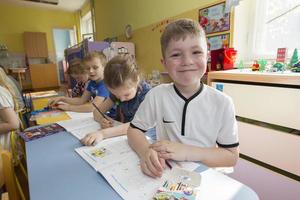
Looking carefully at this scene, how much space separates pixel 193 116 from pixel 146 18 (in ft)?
7.06

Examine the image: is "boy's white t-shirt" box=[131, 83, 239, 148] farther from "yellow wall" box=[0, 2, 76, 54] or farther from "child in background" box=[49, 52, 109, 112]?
"yellow wall" box=[0, 2, 76, 54]

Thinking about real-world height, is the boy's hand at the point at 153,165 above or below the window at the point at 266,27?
below

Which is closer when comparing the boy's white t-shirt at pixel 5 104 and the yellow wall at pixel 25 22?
the boy's white t-shirt at pixel 5 104

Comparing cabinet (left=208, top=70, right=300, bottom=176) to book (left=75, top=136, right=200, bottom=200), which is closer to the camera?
book (left=75, top=136, right=200, bottom=200)

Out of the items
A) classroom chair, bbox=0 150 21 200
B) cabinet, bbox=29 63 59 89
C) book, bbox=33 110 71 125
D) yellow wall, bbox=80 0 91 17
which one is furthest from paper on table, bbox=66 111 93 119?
cabinet, bbox=29 63 59 89

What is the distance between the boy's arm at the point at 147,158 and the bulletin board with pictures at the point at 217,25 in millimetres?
1080

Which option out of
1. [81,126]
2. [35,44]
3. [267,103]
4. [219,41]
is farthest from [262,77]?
[35,44]

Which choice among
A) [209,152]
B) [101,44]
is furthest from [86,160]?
[101,44]

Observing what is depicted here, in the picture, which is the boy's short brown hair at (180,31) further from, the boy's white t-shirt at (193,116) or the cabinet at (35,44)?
the cabinet at (35,44)

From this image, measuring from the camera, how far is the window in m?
1.34

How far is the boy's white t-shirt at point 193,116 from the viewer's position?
2.09 feet

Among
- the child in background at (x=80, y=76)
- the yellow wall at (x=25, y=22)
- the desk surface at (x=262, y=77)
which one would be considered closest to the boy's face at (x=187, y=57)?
the desk surface at (x=262, y=77)

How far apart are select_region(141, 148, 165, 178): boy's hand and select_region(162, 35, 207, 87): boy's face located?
28 centimetres

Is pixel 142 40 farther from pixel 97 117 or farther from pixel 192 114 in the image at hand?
pixel 192 114
